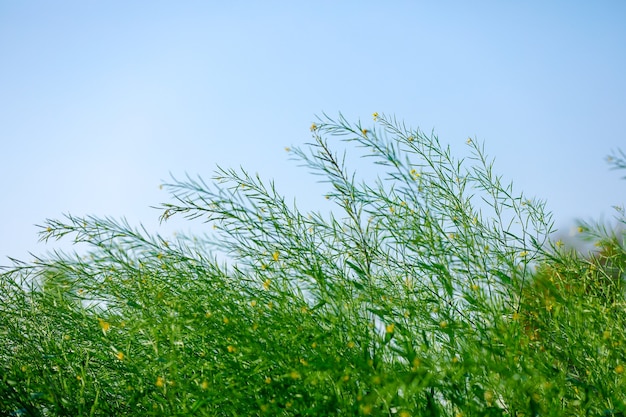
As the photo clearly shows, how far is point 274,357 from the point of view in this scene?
191cm

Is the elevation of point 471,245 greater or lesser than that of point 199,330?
greater

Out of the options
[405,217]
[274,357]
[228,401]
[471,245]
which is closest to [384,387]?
[274,357]

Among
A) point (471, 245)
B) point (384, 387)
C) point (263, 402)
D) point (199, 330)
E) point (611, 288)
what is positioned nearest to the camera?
point (384, 387)

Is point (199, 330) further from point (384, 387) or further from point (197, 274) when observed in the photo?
point (384, 387)

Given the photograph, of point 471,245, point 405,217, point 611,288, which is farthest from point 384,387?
point 611,288

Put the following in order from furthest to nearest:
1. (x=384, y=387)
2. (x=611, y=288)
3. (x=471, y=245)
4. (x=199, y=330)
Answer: (x=611, y=288), (x=471, y=245), (x=199, y=330), (x=384, y=387)

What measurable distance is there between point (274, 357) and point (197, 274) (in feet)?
2.30

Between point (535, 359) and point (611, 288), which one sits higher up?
point (611, 288)

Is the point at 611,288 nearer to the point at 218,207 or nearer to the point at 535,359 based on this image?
the point at 535,359

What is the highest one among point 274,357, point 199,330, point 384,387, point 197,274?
point 197,274

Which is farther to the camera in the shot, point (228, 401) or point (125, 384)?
point (125, 384)

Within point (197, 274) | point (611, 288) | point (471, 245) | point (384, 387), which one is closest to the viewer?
point (384, 387)

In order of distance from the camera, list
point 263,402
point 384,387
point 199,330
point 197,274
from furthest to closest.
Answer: point 197,274 → point 199,330 → point 263,402 → point 384,387

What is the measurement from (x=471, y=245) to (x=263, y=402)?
937mm
